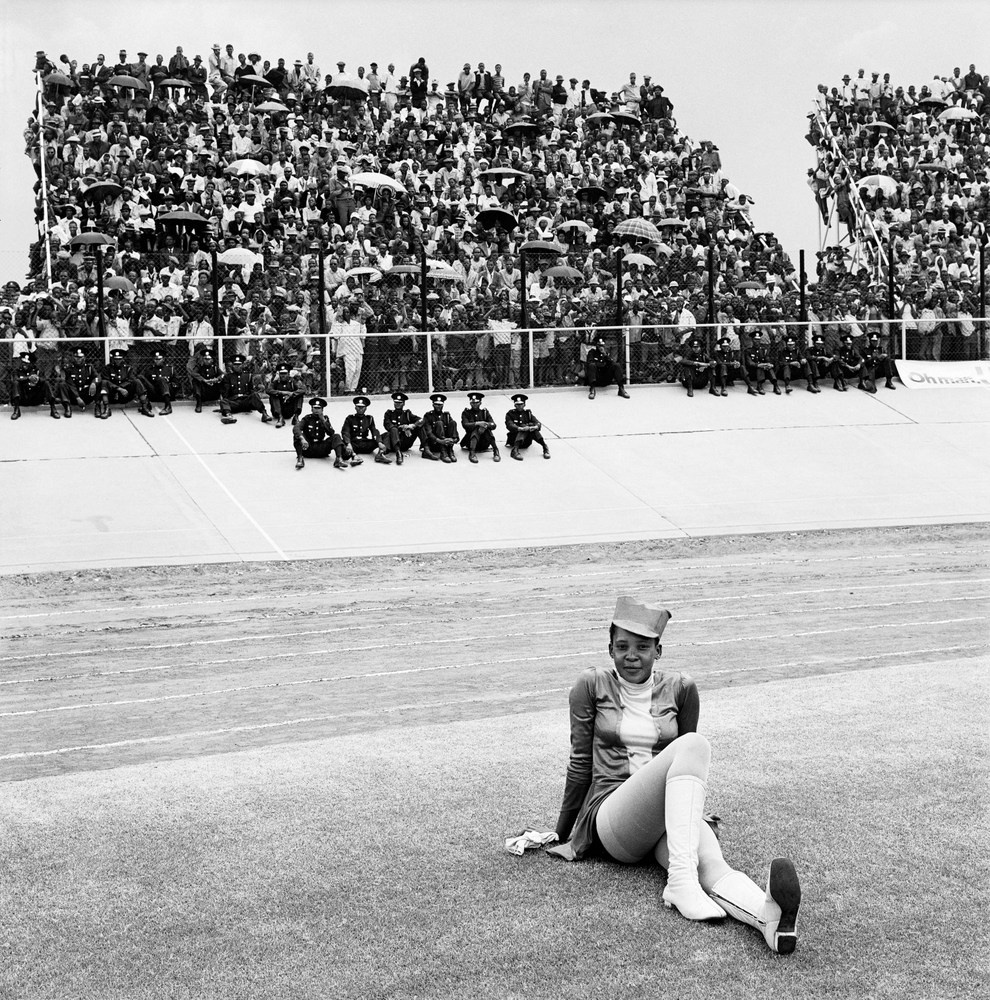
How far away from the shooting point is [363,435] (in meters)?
23.3

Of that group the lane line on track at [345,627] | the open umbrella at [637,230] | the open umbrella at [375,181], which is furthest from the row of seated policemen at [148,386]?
the lane line on track at [345,627]

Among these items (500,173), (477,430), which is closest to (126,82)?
(500,173)

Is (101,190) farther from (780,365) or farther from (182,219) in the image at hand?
(780,365)

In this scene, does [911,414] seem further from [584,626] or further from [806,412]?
[584,626]

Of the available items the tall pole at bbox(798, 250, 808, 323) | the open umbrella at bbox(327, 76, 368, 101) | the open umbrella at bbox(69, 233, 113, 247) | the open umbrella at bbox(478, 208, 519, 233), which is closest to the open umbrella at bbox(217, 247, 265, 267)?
the open umbrella at bbox(69, 233, 113, 247)

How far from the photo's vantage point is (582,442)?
979 inches

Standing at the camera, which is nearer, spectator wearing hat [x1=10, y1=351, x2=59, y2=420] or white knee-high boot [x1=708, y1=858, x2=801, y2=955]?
white knee-high boot [x1=708, y1=858, x2=801, y2=955]

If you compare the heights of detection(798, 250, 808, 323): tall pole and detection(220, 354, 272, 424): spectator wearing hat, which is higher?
detection(798, 250, 808, 323): tall pole

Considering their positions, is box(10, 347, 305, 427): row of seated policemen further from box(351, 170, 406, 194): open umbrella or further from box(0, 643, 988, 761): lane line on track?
box(0, 643, 988, 761): lane line on track

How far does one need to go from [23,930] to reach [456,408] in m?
20.7

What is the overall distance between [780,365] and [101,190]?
520 inches

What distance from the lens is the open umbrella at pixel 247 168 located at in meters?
30.4

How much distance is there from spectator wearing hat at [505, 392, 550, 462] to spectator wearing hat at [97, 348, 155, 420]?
5847 millimetres

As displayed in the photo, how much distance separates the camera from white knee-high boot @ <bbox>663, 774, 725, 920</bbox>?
5.53 meters
